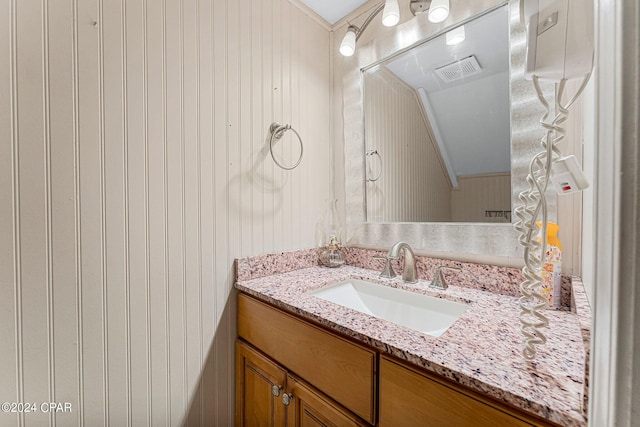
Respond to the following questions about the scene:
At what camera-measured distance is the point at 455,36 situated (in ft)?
3.55

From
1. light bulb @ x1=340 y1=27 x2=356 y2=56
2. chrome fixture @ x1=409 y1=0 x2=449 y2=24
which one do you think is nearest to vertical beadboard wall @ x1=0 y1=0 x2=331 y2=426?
light bulb @ x1=340 y1=27 x2=356 y2=56

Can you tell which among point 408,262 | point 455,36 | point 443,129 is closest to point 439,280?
point 408,262

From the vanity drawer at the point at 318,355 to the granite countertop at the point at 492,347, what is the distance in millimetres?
43

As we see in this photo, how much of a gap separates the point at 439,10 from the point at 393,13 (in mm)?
198

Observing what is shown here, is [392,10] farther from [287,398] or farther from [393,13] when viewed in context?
[287,398]

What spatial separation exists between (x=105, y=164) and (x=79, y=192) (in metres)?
0.11

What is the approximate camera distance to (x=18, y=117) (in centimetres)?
70

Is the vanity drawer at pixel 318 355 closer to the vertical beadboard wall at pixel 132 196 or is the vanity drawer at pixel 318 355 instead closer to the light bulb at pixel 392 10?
the vertical beadboard wall at pixel 132 196

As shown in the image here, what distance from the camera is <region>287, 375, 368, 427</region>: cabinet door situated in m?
0.69

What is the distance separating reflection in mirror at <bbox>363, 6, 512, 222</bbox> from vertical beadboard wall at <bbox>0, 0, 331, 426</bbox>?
547 mm

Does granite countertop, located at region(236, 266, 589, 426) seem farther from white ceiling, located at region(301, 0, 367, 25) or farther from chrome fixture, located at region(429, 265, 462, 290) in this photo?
white ceiling, located at region(301, 0, 367, 25)

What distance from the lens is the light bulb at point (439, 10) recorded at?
981 millimetres

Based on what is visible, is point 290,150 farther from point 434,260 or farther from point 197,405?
point 197,405

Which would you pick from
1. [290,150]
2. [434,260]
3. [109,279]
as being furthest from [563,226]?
[109,279]
